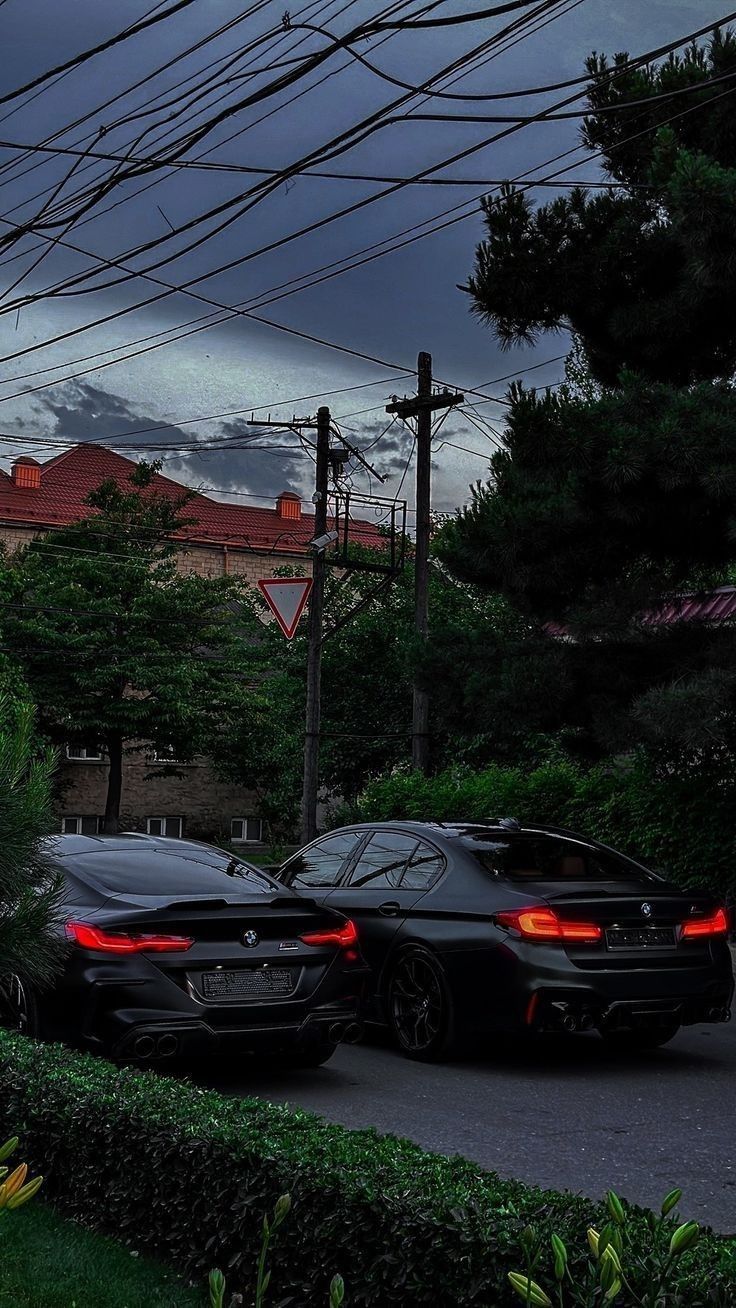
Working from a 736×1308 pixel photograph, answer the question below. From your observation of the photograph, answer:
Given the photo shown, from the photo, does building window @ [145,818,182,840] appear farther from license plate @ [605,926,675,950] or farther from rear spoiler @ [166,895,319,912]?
rear spoiler @ [166,895,319,912]

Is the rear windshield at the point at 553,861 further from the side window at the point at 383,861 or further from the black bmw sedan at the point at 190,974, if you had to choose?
the black bmw sedan at the point at 190,974

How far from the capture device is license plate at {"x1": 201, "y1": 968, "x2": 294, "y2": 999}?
24.4 feet

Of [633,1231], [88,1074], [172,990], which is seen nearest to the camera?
[633,1231]

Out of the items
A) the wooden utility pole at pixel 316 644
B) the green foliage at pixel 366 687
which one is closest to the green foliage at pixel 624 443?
the wooden utility pole at pixel 316 644

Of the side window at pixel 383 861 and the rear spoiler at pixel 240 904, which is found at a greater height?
the side window at pixel 383 861

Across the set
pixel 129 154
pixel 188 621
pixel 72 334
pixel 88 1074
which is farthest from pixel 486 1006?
pixel 188 621

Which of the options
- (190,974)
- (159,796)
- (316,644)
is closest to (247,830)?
(159,796)

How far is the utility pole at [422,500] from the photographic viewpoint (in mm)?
22050

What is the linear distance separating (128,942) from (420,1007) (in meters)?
2.40

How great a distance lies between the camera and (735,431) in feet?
38.1

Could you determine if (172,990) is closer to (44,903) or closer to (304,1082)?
(304,1082)

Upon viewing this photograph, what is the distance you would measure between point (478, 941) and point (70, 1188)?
3.89 metres

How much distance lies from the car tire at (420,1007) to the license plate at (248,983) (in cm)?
141

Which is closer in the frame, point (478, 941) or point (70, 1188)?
point (70, 1188)
